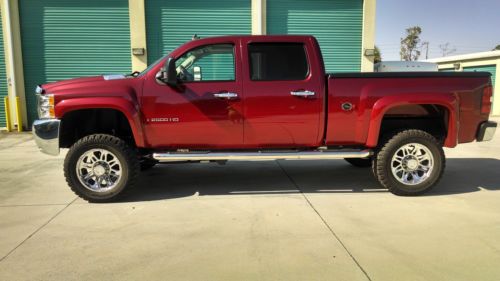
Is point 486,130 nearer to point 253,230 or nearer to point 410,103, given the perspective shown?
point 410,103

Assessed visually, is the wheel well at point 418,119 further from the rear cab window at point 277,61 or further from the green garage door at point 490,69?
the green garage door at point 490,69

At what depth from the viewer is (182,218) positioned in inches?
179

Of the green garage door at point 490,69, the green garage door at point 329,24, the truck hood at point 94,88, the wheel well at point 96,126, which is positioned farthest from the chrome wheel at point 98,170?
the green garage door at point 490,69

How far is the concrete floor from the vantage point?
329cm

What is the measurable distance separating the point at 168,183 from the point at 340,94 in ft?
9.45

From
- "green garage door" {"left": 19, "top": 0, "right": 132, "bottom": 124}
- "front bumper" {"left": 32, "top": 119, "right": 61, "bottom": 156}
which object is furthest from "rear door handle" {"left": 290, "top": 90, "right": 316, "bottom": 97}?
"green garage door" {"left": 19, "top": 0, "right": 132, "bottom": 124}

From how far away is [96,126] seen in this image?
552cm

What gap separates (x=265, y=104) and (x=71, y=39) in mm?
10625

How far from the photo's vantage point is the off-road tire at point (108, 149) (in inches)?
200

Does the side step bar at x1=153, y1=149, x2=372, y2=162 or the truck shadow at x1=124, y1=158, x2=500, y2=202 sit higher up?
the side step bar at x1=153, y1=149, x2=372, y2=162

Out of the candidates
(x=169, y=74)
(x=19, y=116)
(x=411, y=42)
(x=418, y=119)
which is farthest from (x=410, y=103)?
(x=411, y=42)

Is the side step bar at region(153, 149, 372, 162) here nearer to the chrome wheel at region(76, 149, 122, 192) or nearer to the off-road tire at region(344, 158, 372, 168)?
the chrome wheel at region(76, 149, 122, 192)

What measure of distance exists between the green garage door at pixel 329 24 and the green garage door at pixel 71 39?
5.04m

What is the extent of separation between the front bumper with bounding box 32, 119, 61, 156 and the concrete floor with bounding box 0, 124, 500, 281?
0.73 m
